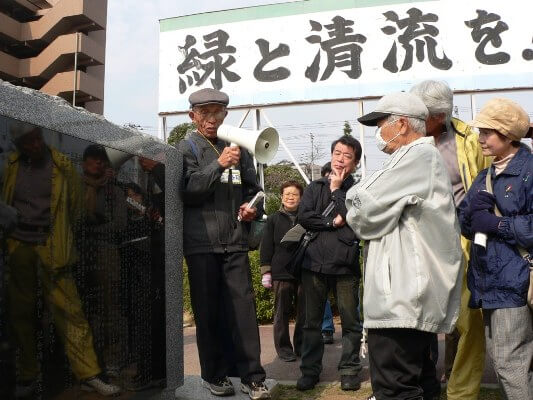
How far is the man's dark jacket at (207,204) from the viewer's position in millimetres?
3775

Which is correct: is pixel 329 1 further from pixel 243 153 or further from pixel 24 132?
pixel 24 132

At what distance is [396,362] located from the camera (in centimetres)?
248

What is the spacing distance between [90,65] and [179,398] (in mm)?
36693

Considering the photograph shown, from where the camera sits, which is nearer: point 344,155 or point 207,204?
point 207,204

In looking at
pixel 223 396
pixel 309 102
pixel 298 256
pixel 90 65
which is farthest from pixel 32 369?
pixel 90 65

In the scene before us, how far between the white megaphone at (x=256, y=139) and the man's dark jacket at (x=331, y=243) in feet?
2.71

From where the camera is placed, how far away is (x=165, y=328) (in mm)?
3789

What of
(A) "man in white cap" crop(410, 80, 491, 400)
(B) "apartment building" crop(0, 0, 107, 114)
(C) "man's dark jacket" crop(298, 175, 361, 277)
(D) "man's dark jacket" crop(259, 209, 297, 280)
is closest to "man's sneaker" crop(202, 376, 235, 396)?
(C) "man's dark jacket" crop(298, 175, 361, 277)

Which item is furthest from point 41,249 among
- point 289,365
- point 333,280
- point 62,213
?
point 289,365

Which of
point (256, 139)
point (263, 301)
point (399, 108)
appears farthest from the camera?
point (263, 301)

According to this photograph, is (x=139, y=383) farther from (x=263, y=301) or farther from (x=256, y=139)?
(x=263, y=301)

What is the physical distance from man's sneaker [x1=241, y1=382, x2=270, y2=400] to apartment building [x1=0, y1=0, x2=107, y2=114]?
111 feet

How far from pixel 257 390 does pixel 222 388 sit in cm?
24

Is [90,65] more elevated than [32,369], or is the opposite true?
[90,65]
